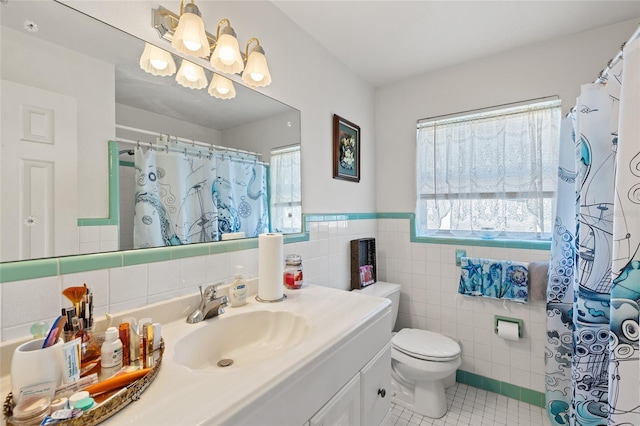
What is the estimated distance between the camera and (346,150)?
2006 mm

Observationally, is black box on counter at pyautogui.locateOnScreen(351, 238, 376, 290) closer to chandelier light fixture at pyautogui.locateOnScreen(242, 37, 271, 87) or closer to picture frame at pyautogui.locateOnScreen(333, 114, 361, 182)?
picture frame at pyautogui.locateOnScreen(333, 114, 361, 182)

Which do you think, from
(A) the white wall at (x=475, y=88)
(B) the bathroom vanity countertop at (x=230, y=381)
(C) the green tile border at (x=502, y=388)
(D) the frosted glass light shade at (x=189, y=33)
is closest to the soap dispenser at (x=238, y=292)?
(B) the bathroom vanity countertop at (x=230, y=381)

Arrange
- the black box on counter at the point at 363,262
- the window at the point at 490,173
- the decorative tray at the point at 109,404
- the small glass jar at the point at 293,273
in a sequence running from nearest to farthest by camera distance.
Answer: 1. the decorative tray at the point at 109,404
2. the small glass jar at the point at 293,273
3. the window at the point at 490,173
4. the black box on counter at the point at 363,262

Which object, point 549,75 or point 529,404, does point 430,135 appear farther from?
point 529,404

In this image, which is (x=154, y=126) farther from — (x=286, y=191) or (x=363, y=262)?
(x=363, y=262)

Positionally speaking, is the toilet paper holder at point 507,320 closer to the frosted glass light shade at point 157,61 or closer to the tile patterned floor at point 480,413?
the tile patterned floor at point 480,413

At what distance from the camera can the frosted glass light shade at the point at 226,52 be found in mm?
1097

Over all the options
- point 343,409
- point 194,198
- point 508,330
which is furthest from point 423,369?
point 194,198

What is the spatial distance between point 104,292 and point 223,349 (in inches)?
16.5

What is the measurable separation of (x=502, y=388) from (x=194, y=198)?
2.26 m

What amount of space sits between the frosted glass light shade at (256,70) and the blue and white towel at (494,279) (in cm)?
173

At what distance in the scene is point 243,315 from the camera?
105 cm

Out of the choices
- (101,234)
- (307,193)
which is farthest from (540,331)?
(101,234)

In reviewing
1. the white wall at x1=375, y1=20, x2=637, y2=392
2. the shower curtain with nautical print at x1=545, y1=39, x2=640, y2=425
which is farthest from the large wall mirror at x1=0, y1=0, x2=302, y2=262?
the white wall at x1=375, y1=20, x2=637, y2=392
